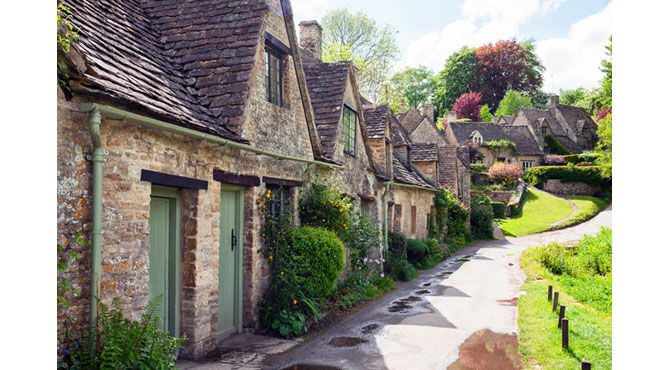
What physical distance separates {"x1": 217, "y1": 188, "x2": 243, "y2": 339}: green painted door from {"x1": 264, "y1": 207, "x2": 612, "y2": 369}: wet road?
1.39 m

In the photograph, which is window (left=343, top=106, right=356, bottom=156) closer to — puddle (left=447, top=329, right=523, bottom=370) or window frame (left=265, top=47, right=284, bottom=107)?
window frame (left=265, top=47, right=284, bottom=107)

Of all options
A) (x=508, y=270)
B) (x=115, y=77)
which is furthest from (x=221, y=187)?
(x=508, y=270)

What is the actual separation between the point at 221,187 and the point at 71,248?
3415 mm

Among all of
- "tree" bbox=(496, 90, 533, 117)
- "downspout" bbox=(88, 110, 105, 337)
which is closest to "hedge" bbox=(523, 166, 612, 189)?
"tree" bbox=(496, 90, 533, 117)

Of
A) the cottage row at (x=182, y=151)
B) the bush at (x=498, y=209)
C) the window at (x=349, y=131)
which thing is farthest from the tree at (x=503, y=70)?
the cottage row at (x=182, y=151)

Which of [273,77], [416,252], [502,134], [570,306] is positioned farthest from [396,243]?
[502,134]

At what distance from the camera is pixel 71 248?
505 cm

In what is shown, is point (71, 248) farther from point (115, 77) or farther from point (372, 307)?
point (372, 307)

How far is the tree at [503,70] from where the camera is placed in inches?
2793

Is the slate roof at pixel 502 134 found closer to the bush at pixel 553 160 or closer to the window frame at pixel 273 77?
the bush at pixel 553 160

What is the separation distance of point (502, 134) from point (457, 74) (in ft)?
69.8

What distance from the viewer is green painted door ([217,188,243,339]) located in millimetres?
8445

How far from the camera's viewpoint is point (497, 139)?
5419cm

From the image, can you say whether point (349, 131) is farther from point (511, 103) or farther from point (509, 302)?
point (511, 103)
